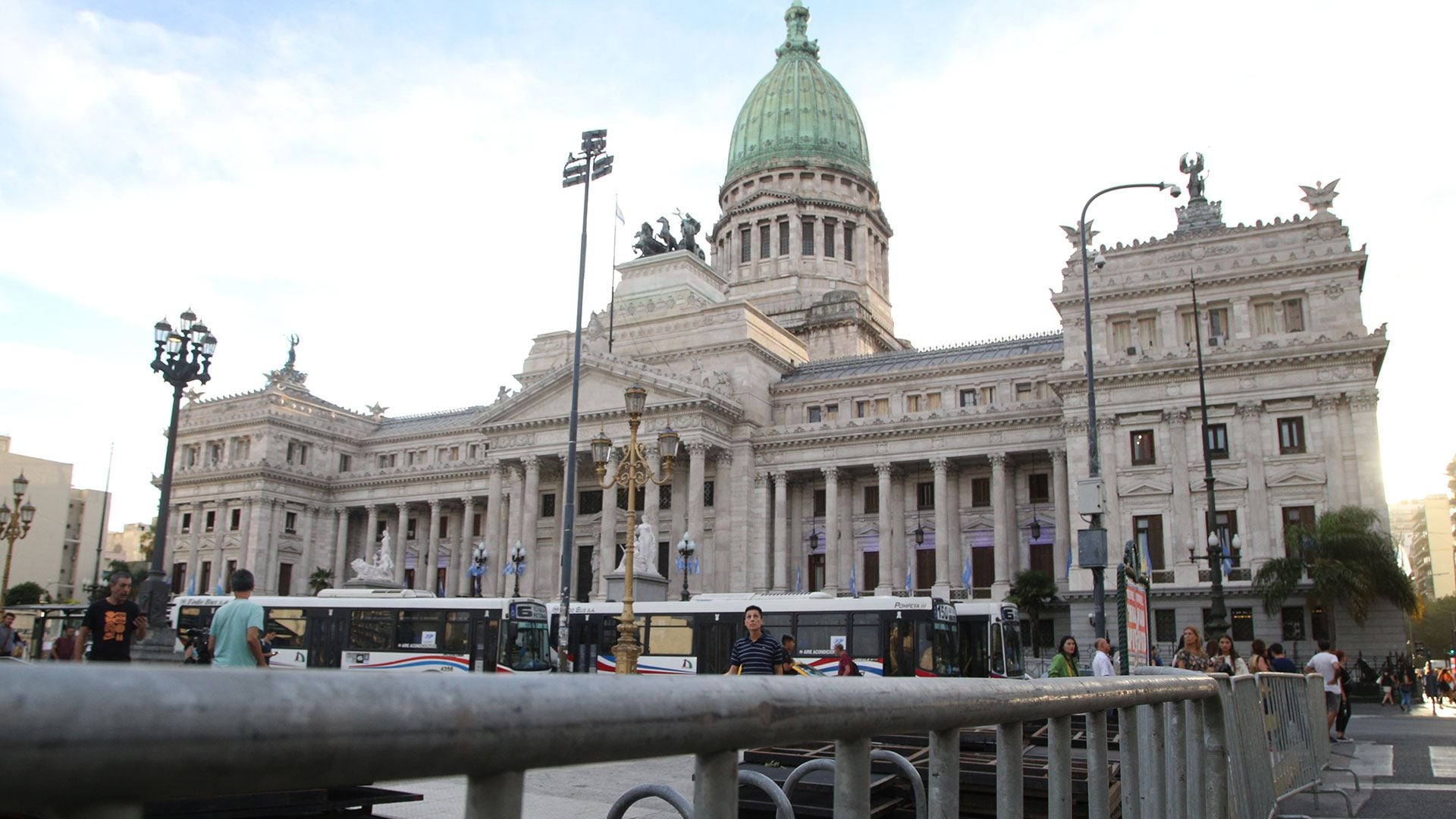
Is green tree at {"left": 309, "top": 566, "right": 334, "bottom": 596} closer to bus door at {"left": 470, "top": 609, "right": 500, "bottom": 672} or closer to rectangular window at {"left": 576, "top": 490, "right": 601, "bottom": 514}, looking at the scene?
rectangular window at {"left": 576, "top": 490, "right": 601, "bottom": 514}

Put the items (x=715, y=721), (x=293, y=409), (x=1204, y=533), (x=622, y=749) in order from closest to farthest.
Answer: (x=622, y=749), (x=715, y=721), (x=1204, y=533), (x=293, y=409)

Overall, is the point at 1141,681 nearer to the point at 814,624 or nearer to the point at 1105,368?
the point at 814,624

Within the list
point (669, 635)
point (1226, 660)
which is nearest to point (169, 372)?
point (669, 635)

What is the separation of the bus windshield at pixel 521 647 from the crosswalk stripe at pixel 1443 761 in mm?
19739

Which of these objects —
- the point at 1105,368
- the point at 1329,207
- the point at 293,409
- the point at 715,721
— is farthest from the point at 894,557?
the point at 715,721

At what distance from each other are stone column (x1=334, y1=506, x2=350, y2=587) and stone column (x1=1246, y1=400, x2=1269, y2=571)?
51.4 meters

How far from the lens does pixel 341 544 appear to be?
235 ft

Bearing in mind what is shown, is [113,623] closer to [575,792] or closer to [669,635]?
[575,792]

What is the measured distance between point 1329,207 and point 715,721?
50.2m

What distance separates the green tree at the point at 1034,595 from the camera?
45500 mm

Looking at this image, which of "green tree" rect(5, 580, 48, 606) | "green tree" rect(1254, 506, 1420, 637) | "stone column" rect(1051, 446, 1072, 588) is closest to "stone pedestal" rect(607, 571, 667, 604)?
"stone column" rect(1051, 446, 1072, 588)

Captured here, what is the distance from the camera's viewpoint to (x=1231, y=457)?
146 feet

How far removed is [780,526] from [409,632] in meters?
26.4

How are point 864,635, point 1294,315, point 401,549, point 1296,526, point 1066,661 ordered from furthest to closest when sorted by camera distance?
point 401,549
point 1294,315
point 1296,526
point 864,635
point 1066,661
